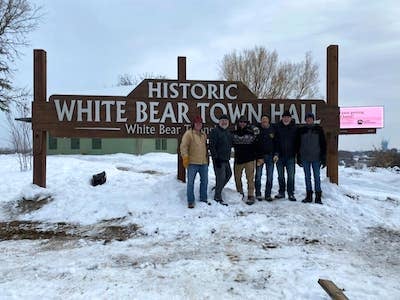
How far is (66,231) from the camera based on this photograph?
768 centimetres

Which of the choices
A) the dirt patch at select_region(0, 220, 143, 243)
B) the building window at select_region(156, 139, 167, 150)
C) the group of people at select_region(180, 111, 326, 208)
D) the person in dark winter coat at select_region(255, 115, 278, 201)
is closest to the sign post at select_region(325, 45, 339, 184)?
the group of people at select_region(180, 111, 326, 208)

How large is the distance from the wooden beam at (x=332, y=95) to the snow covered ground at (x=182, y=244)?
411 mm

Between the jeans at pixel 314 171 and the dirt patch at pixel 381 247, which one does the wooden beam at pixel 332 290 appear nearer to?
the dirt patch at pixel 381 247

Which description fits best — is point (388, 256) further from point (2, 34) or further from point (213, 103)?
point (2, 34)

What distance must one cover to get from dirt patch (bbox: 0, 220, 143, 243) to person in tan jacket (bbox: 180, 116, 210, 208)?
137 cm

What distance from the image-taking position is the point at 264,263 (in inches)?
226

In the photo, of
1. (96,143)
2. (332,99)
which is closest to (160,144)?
(96,143)

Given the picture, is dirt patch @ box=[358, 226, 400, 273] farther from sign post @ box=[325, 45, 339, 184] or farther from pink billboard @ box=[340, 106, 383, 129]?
pink billboard @ box=[340, 106, 383, 129]

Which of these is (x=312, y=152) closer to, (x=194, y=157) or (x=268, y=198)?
(x=268, y=198)

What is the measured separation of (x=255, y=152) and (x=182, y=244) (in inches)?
120

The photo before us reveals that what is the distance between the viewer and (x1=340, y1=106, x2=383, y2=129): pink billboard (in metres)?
41.6

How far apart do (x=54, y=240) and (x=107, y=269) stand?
6.71ft

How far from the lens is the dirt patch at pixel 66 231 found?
24.1 feet

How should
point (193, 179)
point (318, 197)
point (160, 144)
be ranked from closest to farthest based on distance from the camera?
point (193, 179)
point (318, 197)
point (160, 144)
